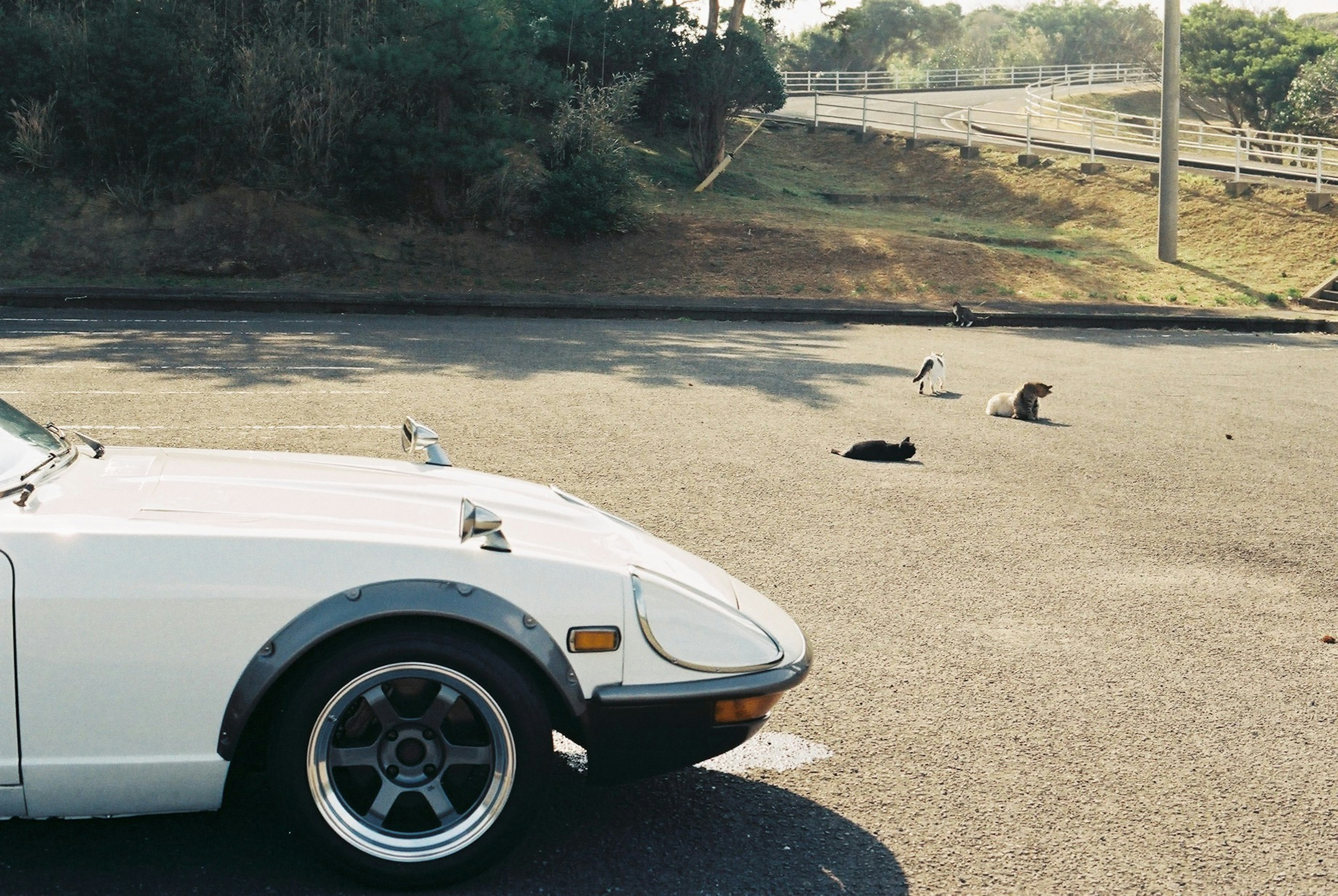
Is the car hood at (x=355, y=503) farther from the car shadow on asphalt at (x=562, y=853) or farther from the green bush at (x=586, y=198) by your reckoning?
the green bush at (x=586, y=198)

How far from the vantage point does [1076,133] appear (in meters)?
35.5

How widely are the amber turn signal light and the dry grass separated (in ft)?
58.0

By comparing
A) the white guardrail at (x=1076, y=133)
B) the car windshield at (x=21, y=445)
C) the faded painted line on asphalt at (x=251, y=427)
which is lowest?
the faded painted line on asphalt at (x=251, y=427)

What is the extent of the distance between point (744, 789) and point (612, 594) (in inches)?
39.2

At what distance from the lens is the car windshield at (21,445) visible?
310 centimetres

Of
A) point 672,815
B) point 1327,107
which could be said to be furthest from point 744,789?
→ point 1327,107

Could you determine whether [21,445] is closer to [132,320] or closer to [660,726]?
[660,726]

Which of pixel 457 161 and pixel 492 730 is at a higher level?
pixel 457 161

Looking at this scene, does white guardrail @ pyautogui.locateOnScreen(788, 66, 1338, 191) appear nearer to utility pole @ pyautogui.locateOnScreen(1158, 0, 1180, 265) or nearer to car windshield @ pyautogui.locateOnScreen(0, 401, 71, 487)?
utility pole @ pyautogui.locateOnScreen(1158, 0, 1180, 265)

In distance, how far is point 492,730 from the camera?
282cm

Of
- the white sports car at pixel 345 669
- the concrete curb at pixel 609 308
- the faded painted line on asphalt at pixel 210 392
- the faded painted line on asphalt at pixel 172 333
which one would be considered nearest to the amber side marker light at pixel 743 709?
the white sports car at pixel 345 669

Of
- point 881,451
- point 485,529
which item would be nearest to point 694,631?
point 485,529

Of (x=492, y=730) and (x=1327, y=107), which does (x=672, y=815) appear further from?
(x=1327, y=107)

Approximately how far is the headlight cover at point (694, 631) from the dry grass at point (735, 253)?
17.5m
